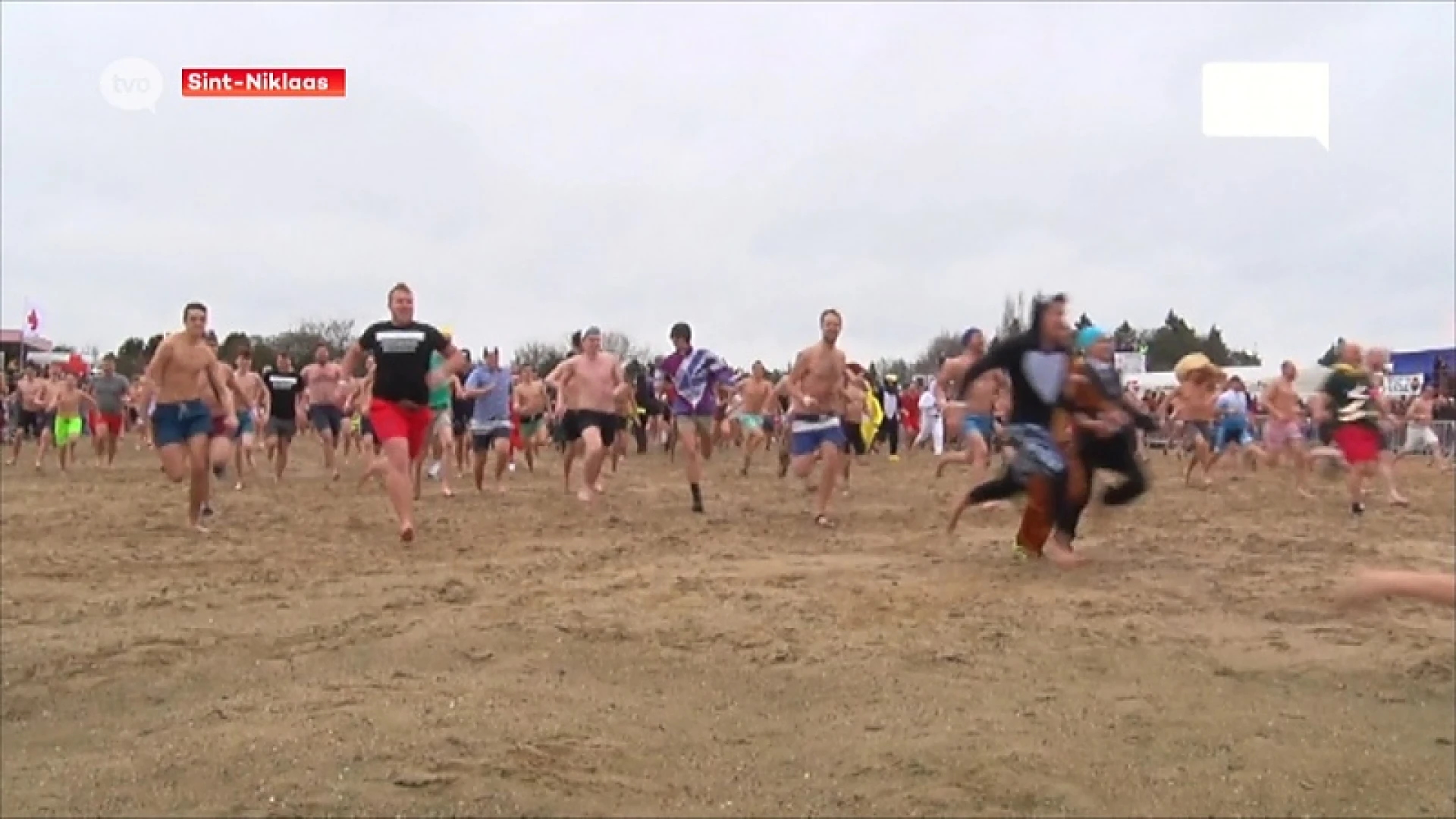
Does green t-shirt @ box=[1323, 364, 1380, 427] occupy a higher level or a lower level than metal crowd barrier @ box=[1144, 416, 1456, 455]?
higher

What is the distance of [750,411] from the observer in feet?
58.8

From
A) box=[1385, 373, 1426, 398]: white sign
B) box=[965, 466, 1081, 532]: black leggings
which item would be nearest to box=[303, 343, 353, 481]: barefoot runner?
box=[965, 466, 1081, 532]: black leggings

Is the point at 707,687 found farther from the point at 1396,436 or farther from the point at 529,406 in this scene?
the point at 1396,436

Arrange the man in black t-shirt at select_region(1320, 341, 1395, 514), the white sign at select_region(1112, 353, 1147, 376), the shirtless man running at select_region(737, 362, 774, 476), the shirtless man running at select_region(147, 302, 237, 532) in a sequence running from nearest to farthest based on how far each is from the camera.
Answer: the man in black t-shirt at select_region(1320, 341, 1395, 514)
the white sign at select_region(1112, 353, 1147, 376)
the shirtless man running at select_region(147, 302, 237, 532)
the shirtless man running at select_region(737, 362, 774, 476)

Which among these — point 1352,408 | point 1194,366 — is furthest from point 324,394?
point 1194,366

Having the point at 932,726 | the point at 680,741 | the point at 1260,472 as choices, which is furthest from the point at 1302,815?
the point at 1260,472

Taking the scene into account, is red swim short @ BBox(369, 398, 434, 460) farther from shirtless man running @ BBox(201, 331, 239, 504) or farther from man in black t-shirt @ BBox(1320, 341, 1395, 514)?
man in black t-shirt @ BBox(1320, 341, 1395, 514)

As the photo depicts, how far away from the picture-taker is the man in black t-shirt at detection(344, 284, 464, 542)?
29.7 ft

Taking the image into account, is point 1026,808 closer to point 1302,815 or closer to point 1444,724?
point 1302,815

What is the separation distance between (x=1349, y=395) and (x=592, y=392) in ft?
25.7

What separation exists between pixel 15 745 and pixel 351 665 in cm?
205

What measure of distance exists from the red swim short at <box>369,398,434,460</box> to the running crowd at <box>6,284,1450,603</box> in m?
0.01

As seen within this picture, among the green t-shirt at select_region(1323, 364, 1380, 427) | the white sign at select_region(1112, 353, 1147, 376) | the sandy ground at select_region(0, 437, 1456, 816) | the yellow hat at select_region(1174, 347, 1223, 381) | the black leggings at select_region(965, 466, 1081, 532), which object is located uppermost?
the white sign at select_region(1112, 353, 1147, 376)

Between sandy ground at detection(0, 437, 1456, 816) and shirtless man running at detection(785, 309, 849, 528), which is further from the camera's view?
shirtless man running at detection(785, 309, 849, 528)
